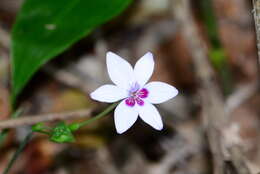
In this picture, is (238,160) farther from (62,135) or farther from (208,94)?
(62,135)

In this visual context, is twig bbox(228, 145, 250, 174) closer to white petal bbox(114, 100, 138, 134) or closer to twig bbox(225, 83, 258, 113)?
white petal bbox(114, 100, 138, 134)

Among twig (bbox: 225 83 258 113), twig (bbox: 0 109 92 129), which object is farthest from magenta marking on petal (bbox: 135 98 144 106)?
twig (bbox: 225 83 258 113)

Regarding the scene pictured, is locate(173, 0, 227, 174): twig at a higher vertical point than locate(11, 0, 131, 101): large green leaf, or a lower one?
lower

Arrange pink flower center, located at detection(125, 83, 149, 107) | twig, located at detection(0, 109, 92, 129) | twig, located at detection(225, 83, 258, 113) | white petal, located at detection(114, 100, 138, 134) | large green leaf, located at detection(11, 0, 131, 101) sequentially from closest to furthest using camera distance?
white petal, located at detection(114, 100, 138, 134)
pink flower center, located at detection(125, 83, 149, 107)
twig, located at detection(0, 109, 92, 129)
large green leaf, located at detection(11, 0, 131, 101)
twig, located at detection(225, 83, 258, 113)

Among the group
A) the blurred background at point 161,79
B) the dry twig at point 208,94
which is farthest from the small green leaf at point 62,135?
the blurred background at point 161,79

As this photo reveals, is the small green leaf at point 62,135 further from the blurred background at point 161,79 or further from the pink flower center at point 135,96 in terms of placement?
the blurred background at point 161,79

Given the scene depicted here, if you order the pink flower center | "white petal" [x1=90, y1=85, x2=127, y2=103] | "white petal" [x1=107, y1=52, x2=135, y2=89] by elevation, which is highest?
"white petal" [x1=107, y1=52, x2=135, y2=89]
